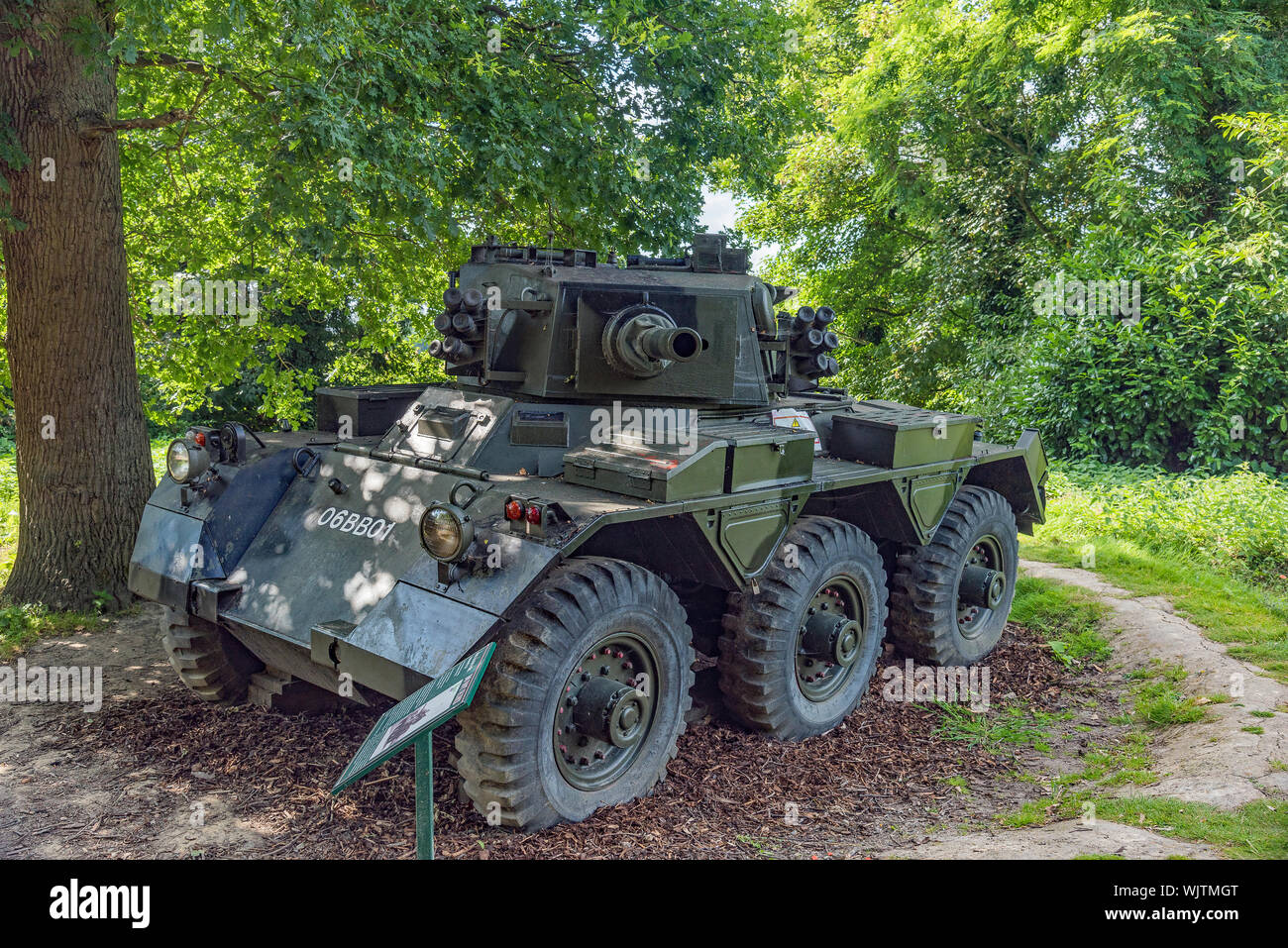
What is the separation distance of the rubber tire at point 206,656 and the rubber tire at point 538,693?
7.12ft

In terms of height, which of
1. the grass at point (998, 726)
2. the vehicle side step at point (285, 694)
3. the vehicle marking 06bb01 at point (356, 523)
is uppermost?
the vehicle marking 06bb01 at point (356, 523)

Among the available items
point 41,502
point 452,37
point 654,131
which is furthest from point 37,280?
point 654,131

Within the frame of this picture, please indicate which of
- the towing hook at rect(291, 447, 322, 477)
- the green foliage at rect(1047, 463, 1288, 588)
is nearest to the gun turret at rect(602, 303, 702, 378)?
the towing hook at rect(291, 447, 322, 477)

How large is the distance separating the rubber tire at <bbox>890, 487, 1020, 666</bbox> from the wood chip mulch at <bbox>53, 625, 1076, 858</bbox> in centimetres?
60

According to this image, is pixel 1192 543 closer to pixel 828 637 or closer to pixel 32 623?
pixel 828 637

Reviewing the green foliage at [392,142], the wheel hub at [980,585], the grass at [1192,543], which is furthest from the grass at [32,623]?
the grass at [1192,543]

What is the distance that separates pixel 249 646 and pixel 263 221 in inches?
132

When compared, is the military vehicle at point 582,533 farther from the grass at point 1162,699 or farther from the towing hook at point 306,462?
the grass at point 1162,699

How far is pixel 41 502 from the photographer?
317 inches

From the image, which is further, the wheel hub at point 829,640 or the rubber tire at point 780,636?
the wheel hub at point 829,640

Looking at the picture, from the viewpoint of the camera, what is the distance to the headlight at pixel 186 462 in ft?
19.4

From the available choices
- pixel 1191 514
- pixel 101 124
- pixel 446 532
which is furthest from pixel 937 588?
pixel 101 124

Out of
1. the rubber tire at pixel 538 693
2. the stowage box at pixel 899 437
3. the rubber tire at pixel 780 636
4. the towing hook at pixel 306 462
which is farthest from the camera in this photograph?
the stowage box at pixel 899 437
